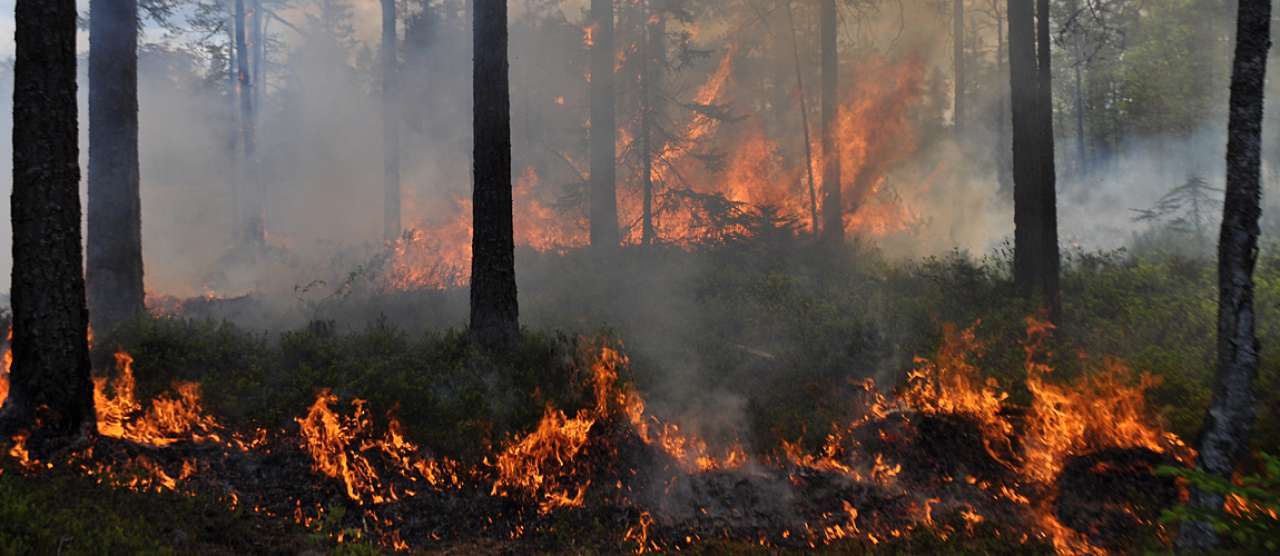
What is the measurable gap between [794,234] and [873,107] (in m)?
6.15

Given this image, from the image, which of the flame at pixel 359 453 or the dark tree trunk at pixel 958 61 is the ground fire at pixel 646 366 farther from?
the dark tree trunk at pixel 958 61

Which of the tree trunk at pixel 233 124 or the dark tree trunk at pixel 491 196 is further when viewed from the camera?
the tree trunk at pixel 233 124

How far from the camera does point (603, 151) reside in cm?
1895

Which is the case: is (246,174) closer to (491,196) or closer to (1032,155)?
(491,196)

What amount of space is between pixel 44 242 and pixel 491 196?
516 centimetres

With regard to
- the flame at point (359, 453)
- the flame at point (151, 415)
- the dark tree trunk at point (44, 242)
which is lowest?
the flame at point (359, 453)

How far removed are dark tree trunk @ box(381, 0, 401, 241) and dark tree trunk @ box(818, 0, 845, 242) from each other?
14.4m

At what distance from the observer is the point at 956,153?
30125 millimetres

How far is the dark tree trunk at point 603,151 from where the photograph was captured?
19.0 meters

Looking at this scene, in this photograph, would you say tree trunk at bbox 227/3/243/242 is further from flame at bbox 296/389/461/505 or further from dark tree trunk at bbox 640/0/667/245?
flame at bbox 296/389/461/505

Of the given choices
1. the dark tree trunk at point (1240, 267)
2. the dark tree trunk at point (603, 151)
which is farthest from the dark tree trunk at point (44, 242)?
the dark tree trunk at point (603, 151)

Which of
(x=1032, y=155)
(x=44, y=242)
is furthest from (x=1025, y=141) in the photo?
(x=44, y=242)

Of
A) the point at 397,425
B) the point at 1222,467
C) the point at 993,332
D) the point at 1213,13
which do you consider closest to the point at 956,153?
the point at 1213,13

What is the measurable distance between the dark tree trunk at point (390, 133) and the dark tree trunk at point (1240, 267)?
21547 millimetres
